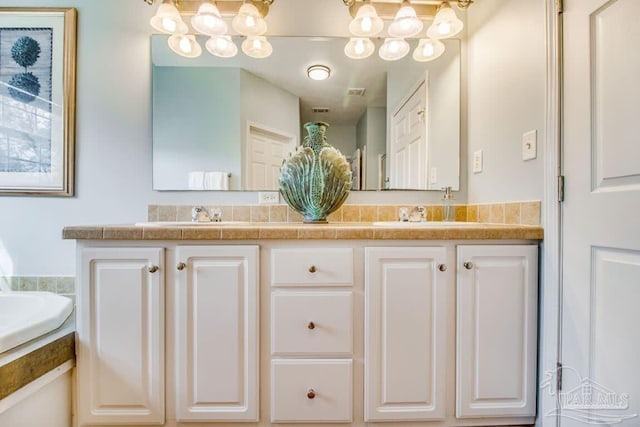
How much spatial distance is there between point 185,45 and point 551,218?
6.09 ft

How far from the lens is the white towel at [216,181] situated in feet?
5.10

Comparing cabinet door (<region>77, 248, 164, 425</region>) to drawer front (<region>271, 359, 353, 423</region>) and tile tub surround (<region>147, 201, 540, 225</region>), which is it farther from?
tile tub surround (<region>147, 201, 540, 225</region>)

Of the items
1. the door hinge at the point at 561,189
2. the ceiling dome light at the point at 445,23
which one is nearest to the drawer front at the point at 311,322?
the door hinge at the point at 561,189

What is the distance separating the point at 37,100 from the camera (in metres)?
1.51

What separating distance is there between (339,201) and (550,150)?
81cm

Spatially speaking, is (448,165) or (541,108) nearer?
(541,108)

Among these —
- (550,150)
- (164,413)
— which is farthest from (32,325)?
(550,150)

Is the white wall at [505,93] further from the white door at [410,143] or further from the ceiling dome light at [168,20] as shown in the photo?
the ceiling dome light at [168,20]

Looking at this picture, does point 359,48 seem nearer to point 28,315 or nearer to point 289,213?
point 289,213

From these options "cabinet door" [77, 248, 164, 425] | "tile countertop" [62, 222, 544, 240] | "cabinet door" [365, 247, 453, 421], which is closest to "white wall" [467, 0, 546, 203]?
"tile countertop" [62, 222, 544, 240]

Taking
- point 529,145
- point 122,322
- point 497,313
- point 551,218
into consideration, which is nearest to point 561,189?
point 551,218

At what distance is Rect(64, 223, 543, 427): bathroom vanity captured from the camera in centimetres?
104

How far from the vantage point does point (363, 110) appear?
158 centimetres

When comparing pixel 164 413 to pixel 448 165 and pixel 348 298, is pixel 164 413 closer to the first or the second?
pixel 348 298
